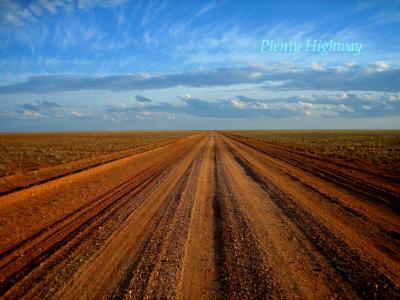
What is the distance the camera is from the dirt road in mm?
3893

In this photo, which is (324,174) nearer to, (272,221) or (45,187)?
(272,221)

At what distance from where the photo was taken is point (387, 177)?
11852 mm

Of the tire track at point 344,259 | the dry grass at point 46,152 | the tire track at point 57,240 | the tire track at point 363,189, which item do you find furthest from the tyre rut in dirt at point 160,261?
the dry grass at point 46,152

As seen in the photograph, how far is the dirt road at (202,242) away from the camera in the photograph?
12.8 ft

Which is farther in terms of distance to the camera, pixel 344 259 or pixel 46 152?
pixel 46 152

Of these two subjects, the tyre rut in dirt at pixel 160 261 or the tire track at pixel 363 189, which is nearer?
the tyre rut in dirt at pixel 160 261

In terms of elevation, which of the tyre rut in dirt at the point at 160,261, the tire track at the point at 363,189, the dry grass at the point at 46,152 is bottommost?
the dry grass at the point at 46,152

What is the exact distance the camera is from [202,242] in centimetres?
538

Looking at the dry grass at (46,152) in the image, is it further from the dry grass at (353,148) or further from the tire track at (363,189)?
the dry grass at (353,148)

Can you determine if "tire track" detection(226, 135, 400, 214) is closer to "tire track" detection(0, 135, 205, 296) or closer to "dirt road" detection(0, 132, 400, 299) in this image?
"dirt road" detection(0, 132, 400, 299)

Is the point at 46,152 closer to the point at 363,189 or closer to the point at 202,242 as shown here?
the point at 202,242

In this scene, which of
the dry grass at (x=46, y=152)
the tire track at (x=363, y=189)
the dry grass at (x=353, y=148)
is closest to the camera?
the tire track at (x=363, y=189)

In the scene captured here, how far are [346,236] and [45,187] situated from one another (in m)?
9.77

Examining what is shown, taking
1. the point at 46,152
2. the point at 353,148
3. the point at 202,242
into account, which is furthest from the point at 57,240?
the point at 353,148
